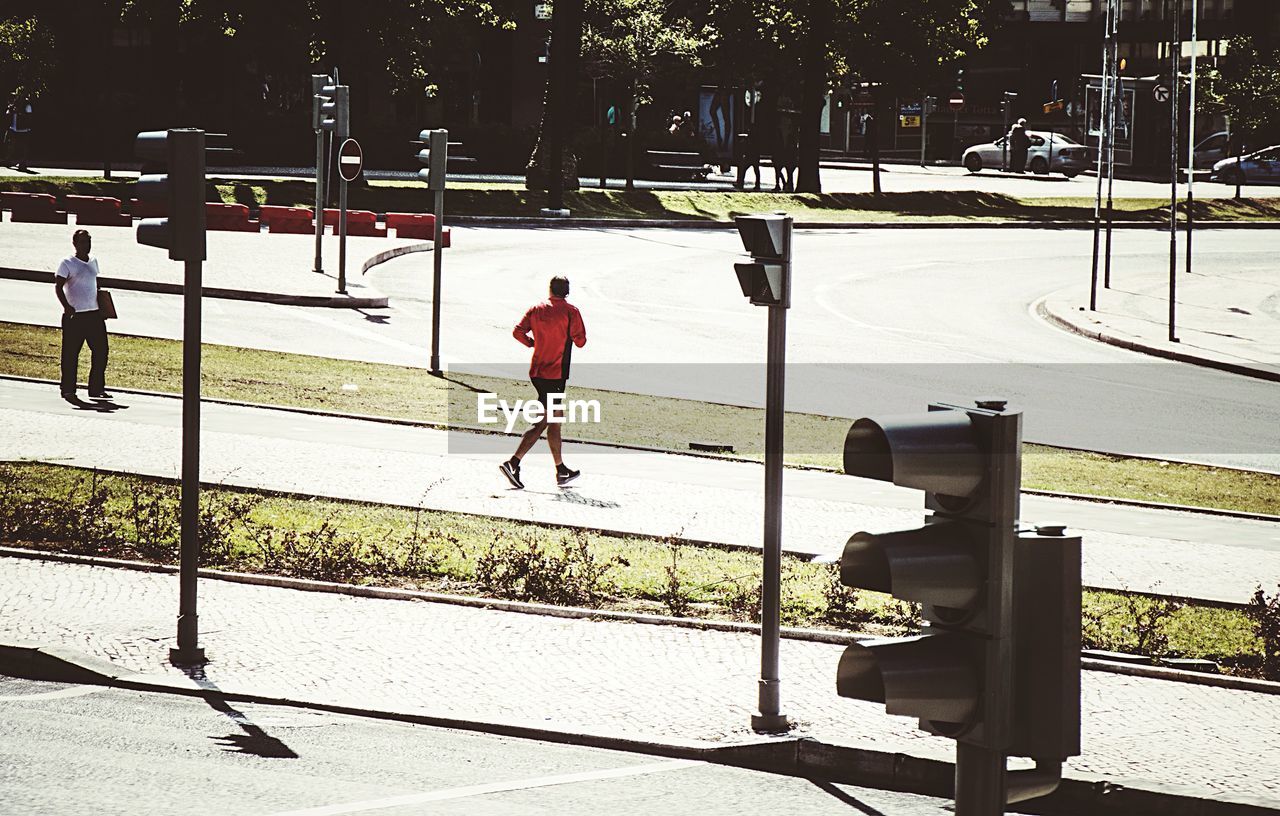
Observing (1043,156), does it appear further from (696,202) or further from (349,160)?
(349,160)

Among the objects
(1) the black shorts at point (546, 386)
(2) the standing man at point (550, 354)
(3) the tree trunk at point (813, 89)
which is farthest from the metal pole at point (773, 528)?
(3) the tree trunk at point (813, 89)

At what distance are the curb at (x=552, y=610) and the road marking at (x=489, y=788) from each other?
7.12ft

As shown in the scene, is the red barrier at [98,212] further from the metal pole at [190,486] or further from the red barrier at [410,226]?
the metal pole at [190,486]

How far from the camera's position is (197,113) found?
5900 centimetres

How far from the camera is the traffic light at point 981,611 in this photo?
3637mm

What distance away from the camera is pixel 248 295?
26.3 metres

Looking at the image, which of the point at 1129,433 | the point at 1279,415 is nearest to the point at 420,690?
the point at 1129,433

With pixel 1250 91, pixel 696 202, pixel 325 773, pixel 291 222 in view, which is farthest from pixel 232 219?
pixel 1250 91

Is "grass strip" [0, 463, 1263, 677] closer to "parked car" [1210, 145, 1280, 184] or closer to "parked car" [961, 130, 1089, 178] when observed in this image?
"parked car" [1210, 145, 1280, 184]

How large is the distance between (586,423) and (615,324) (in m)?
7.03

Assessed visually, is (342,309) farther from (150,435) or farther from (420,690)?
(420,690)

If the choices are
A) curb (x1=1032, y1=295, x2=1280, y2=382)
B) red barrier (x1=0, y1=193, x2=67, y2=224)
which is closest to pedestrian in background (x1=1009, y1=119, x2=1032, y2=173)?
curb (x1=1032, y1=295, x2=1280, y2=382)

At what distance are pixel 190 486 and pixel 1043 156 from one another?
189 feet

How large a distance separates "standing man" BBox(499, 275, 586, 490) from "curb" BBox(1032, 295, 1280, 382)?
11929mm
